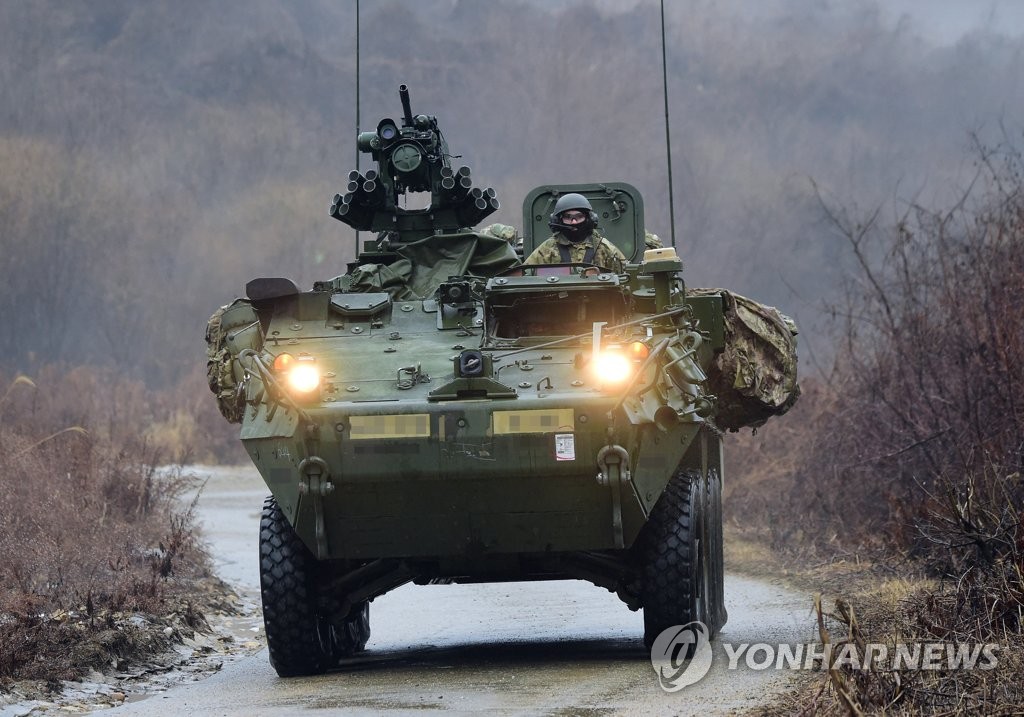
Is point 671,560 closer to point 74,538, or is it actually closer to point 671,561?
point 671,561

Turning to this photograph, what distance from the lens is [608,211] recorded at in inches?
484

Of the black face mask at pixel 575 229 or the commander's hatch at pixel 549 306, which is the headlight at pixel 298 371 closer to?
the commander's hatch at pixel 549 306

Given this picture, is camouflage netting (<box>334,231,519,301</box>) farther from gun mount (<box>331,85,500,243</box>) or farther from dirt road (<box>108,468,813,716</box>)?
dirt road (<box>108,468,813,716</box>)

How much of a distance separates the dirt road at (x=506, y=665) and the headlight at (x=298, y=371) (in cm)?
143

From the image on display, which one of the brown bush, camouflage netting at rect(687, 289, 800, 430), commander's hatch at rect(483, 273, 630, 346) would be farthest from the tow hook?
the brown bush

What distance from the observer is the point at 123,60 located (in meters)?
39.8

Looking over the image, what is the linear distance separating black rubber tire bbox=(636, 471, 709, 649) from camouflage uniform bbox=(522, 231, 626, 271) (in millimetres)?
2036

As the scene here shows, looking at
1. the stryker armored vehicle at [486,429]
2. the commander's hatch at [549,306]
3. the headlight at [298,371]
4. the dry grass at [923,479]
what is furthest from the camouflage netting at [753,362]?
the headlight at [298,371]

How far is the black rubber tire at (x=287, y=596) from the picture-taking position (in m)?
9.44

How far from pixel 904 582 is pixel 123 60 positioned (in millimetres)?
30988

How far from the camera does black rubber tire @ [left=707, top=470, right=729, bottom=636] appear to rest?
1039 cm

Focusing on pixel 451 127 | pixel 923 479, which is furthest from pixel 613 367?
pixel 451 127

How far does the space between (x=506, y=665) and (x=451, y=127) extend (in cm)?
3023

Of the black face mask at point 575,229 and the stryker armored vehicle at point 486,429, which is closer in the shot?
the stryker armored vehicle at point 486,429
